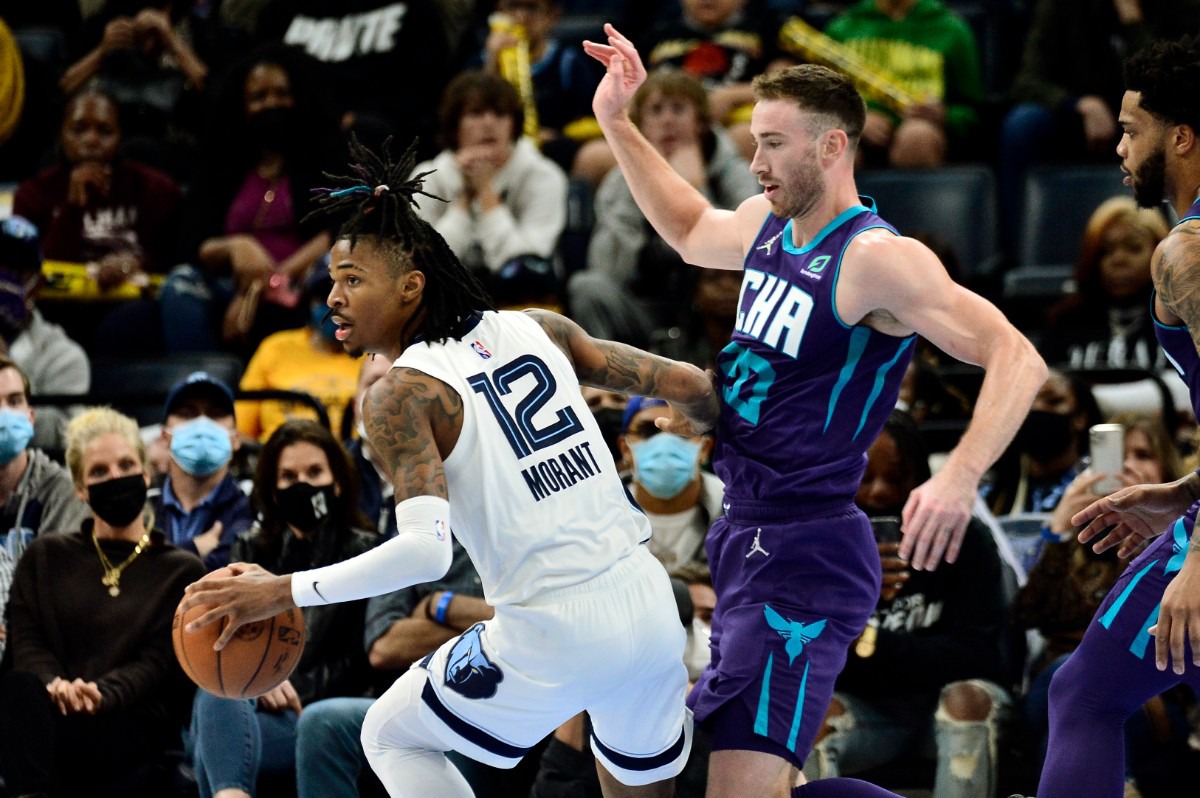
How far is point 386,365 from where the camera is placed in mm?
6480

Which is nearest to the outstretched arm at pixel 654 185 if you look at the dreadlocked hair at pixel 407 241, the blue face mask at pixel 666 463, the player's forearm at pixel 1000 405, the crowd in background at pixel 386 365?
the crowd in background at pixel 386 365

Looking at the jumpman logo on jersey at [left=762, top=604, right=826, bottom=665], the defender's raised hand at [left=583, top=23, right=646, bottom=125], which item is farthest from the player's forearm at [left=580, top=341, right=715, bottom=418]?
the defender's raised hand at [left=583, top=23, right=646, bottom=125]

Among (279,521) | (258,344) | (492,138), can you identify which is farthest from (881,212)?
(279,521)

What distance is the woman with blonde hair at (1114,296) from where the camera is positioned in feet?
24.5

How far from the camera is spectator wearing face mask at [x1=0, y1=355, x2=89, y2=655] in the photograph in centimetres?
625

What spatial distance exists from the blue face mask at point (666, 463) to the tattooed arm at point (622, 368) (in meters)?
1.56

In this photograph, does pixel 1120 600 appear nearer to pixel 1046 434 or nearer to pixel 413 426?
pixel 413 426

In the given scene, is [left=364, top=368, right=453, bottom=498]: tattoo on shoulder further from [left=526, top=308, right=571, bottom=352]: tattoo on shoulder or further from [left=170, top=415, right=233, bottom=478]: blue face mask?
[left=170, top=415, right=233, bottom=478]: blue face mask

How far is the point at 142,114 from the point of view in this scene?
395 inches

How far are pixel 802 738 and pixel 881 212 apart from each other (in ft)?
15.8

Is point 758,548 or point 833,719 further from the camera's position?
point 833,719

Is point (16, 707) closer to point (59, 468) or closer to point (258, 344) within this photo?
point (59, 468)

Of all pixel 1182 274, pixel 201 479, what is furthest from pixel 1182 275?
pixel 201 479

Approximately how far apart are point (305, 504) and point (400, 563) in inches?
92.8
